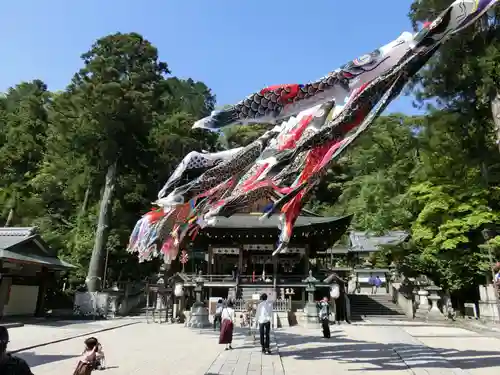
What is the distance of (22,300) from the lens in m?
20.4

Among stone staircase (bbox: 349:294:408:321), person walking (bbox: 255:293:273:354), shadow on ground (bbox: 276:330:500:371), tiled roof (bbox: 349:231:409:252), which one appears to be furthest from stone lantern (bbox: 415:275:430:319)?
person walking (bbox: 255:293:273:354)

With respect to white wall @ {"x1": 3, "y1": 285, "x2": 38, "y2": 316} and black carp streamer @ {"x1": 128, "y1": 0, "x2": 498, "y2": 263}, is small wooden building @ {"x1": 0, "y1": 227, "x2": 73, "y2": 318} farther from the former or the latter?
black carp streamer @ {"x1": 128, "y1": 0, "x2": 498, "y2": 263}

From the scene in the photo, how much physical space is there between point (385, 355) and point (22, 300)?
63.2 ft

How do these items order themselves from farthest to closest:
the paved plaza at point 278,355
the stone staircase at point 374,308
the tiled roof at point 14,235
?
the stone staircase at point 374,308
the tiled roof at point 14,235
the paved plaza at point 278,355

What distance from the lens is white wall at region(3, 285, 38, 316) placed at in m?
19.4

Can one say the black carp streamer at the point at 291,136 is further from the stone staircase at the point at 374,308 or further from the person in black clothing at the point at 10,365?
the stone staircase at the point at 374,308

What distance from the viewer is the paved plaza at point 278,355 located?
25.0 feet

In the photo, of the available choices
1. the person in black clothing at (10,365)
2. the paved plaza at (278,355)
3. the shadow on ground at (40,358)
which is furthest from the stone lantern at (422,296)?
the person in black clothing at (10,365)

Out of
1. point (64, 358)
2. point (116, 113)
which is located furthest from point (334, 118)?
point (116, 113)

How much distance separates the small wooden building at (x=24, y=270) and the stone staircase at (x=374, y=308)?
57.5 ft

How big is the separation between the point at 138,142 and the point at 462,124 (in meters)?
21.9

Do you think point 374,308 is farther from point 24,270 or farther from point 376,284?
point 24,270

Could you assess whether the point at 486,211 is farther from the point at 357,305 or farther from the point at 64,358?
the point at 64,358

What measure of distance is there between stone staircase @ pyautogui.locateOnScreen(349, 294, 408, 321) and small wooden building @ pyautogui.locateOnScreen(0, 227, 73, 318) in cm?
1753
